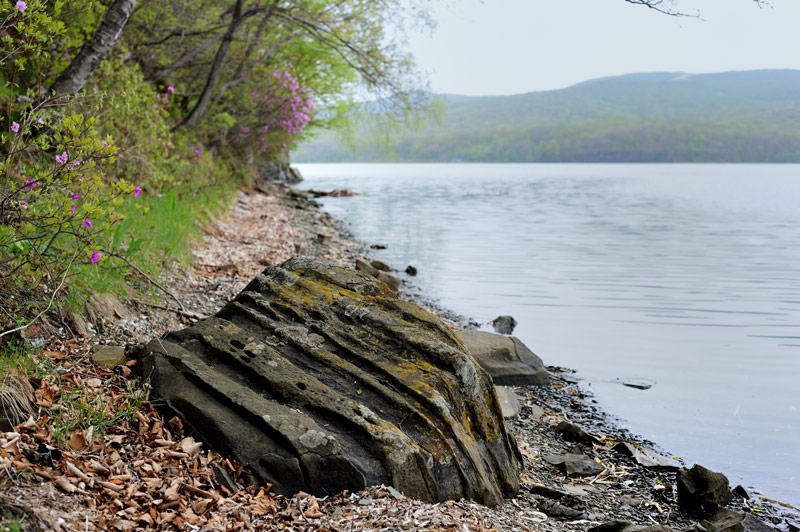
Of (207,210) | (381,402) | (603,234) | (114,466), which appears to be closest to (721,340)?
(381,402)

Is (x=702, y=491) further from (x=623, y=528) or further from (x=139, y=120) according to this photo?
(x=139, y=120)

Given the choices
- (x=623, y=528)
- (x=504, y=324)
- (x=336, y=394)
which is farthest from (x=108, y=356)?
(x=504, y=324)

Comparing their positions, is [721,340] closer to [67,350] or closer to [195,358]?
[195,358]

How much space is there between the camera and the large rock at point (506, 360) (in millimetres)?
8672

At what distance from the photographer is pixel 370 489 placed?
420 cm

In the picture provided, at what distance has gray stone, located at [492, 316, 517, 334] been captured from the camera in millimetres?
11758

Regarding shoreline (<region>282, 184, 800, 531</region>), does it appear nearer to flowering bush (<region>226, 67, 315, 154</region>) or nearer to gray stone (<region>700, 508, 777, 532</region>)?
Answer: gray stone (<region>700, 508, 777, 532</region>)

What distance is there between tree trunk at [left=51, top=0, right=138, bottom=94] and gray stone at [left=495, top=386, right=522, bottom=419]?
22.9 feet

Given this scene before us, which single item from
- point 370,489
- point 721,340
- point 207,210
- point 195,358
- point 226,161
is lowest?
point 721,340

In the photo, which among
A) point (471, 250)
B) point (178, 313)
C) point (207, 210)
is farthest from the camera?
point (471, 250)

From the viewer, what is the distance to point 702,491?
216 inches

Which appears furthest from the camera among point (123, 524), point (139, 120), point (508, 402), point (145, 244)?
point (139, 120)

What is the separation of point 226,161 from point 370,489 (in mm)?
24153

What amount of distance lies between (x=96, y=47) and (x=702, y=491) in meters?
8.94
